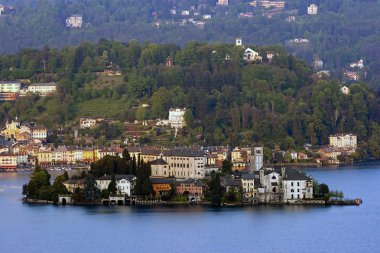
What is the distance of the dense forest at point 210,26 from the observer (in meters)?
86.1

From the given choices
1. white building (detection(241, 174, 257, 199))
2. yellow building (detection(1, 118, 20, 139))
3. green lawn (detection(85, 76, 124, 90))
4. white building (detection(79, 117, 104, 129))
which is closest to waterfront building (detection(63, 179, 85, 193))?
white building (detection(241, 174, 257, 199))

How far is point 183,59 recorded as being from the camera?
63.0 m

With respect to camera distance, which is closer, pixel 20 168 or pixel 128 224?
pixel 128 224

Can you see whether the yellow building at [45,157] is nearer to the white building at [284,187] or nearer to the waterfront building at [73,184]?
the waterfront building at [73,184]

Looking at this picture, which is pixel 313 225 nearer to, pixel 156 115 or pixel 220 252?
pixel 220 252

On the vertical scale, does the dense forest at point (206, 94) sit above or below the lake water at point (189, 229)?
above

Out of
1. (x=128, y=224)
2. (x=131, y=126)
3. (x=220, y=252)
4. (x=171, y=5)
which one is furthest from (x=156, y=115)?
(x=171, y=5)

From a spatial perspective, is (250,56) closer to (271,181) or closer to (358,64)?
(358,64)

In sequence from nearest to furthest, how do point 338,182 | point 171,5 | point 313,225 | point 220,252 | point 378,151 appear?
point 220,252, point 313,225, point 338,182, point 378,151, point 171,5

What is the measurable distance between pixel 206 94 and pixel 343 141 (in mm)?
6124

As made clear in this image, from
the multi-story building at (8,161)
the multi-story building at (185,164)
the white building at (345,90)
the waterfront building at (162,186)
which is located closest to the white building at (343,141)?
the white building at (345,90)

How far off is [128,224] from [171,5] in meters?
70.2

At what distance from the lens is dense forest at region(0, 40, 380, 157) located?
55.0 metres

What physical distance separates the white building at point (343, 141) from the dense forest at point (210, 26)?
2392cm
